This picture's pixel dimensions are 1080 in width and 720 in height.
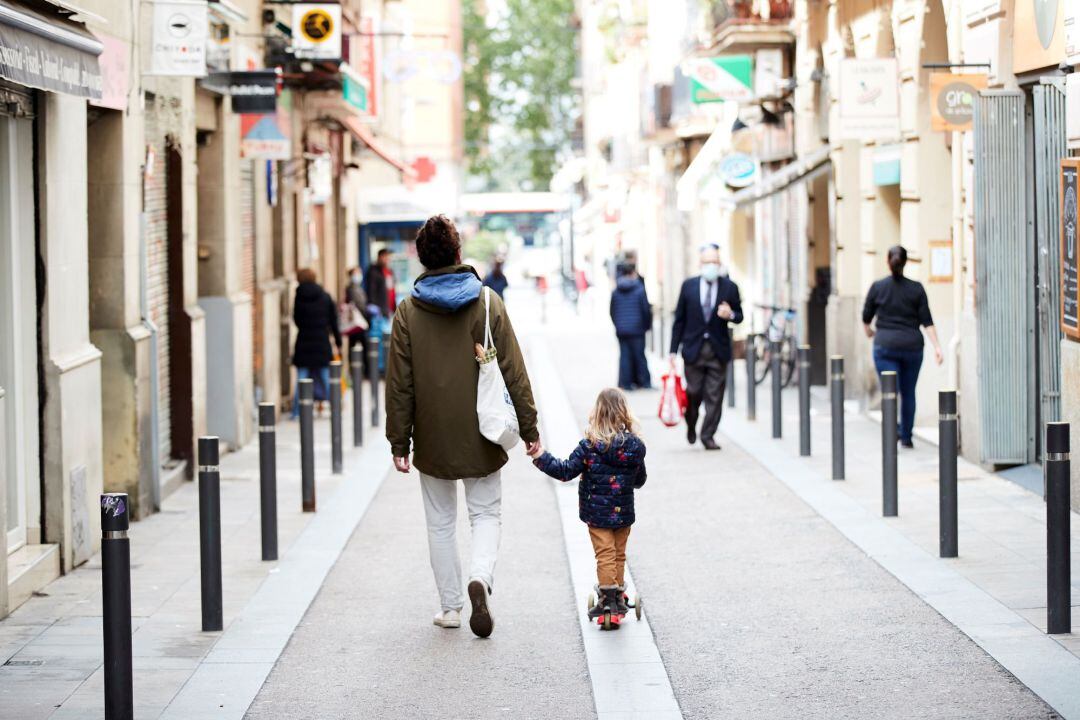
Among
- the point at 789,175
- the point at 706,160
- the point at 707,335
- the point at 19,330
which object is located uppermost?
the point at 706,160

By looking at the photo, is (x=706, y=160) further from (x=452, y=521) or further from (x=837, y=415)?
(x=452, y=521)

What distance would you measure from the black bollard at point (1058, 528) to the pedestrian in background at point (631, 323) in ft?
48.7

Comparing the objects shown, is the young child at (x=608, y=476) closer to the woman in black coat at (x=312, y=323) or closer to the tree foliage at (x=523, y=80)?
the woman in black coat at (x=312, y=323)

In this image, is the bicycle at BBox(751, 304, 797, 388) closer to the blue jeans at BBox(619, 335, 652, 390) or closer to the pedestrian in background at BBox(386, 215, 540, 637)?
the blue jeans at BBox(619, 335, 652, 390)

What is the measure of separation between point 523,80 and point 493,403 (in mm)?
83918

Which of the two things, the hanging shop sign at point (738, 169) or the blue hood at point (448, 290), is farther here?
the hanging shop sign at point (738, 169)

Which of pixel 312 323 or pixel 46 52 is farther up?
pixel 46 52

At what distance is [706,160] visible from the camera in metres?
31.8

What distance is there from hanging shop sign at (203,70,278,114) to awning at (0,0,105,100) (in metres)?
6.56

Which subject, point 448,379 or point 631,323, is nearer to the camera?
point 448,379

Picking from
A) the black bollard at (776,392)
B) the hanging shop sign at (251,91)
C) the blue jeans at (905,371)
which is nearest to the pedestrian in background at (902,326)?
the blue jeans at (905,371)

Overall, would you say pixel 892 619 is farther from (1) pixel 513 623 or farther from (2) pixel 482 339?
(2) pixel 482 339

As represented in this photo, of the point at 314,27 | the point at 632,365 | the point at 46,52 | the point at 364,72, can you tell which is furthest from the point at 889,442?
the point at 364,72

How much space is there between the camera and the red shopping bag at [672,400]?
15.4 metres
